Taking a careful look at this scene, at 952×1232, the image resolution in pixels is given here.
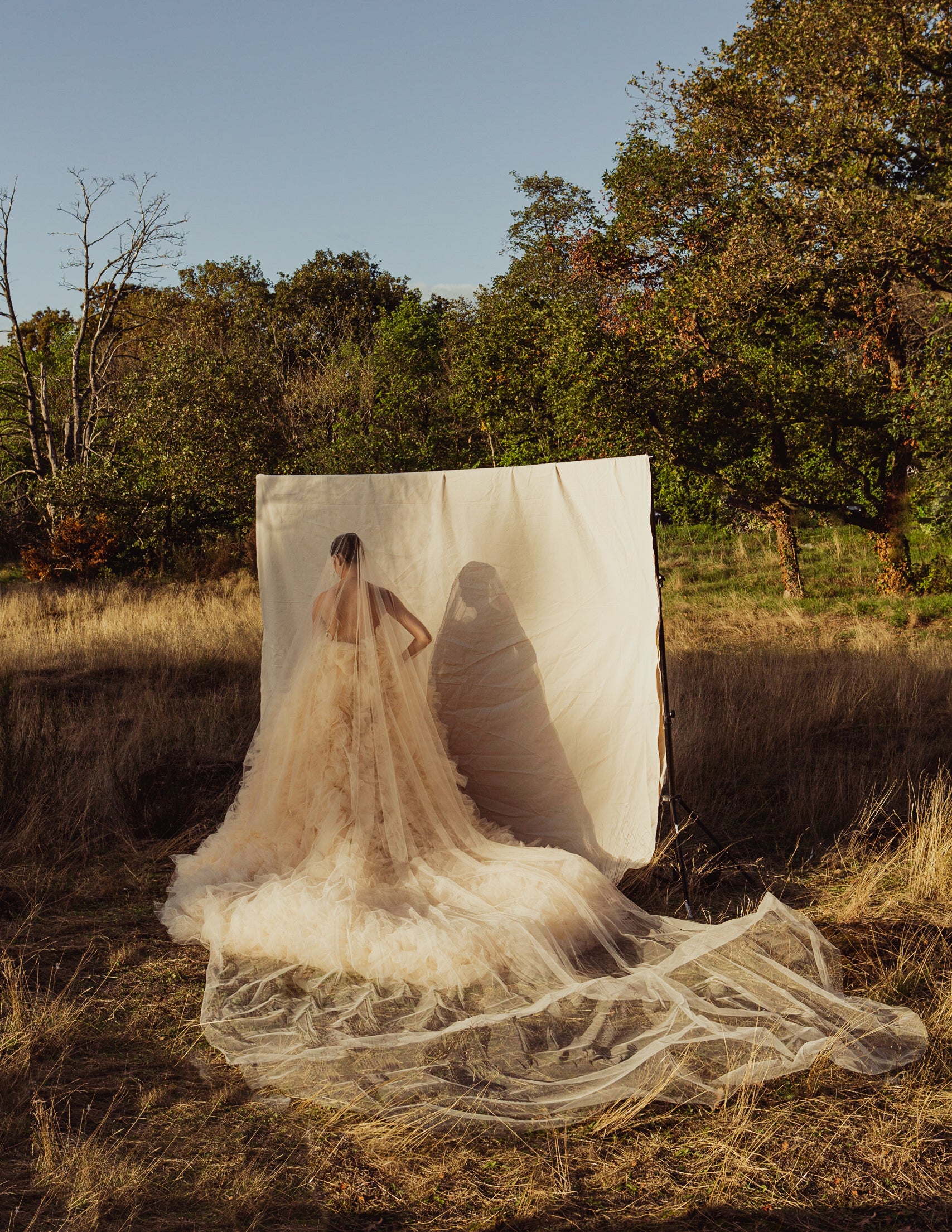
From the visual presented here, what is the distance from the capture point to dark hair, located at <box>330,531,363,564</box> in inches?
168

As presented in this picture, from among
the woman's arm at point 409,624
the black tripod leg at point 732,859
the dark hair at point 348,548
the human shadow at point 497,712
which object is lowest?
the black tripod leg at point 732,859

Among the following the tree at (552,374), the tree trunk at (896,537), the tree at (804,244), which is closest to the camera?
the tree at (804,244)

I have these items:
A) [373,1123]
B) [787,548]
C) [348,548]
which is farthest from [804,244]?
[373,1123]

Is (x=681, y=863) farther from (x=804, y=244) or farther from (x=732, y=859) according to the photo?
(x=804, y=244)

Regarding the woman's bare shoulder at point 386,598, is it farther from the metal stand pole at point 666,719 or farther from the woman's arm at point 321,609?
the metal stand pole at point 666,719

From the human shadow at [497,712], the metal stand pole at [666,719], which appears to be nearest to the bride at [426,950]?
the human shadow at [497,712]

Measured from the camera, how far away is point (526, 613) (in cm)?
464

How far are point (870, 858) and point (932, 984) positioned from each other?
1.25 metres

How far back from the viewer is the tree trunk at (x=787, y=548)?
12242 mm

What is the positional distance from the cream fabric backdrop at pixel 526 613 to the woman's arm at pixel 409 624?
260 mm

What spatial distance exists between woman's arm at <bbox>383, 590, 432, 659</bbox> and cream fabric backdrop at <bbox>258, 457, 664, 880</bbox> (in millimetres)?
260

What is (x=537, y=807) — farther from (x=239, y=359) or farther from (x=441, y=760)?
(x=239, y=359)

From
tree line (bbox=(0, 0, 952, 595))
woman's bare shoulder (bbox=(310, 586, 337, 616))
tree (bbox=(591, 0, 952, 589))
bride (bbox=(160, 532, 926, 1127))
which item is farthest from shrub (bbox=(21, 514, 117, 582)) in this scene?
woman's bare shoulder (bbox=(310, 586, 337, 616))

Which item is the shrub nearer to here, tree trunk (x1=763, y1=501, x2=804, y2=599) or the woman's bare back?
tree trunk (x1=763, y1=501, x2=804, y2=599)
